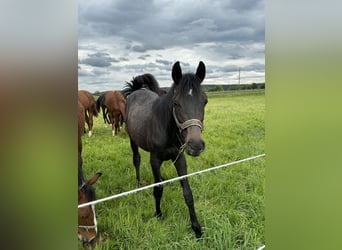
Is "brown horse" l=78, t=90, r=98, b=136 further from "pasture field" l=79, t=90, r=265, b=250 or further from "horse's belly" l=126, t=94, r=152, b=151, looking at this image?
"horse's belly" l=126, t=94, r=152, b=151

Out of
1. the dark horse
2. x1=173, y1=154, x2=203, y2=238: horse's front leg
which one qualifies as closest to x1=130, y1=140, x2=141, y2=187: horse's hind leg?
the dark horse

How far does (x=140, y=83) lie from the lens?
1.23m

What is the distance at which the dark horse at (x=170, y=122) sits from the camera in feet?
3.79

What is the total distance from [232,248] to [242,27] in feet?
3.03

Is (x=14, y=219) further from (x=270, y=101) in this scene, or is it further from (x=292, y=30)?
(x=292, y=30)

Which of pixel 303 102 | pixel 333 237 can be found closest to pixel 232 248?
pixel 333 237

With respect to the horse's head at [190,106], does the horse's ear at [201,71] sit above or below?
above

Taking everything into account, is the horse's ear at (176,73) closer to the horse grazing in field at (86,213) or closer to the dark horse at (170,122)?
the dark horse at (170,122)

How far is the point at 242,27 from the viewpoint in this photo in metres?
1.36

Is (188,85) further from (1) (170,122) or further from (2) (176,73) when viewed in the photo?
(1) (170,122)

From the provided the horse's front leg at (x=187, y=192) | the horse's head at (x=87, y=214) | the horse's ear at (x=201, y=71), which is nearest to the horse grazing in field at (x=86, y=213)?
the horse's head at (x=87, y=214)

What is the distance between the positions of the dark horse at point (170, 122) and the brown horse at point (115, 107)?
36 millimetres

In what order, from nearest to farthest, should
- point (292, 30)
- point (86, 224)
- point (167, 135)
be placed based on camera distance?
point (86, 224) → point (292, 30) → point (167, 135)

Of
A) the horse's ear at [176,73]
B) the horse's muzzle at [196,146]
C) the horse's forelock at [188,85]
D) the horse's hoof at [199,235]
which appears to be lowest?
the horse's hoof at [199,235]
